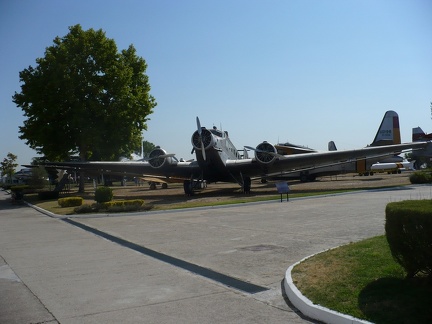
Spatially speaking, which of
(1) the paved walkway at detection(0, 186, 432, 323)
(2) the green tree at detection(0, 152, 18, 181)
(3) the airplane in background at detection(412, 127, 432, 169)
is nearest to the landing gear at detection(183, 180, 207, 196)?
(1) the paved walkway at detection(0, 186, 432, 323)

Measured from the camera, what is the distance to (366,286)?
6324 mm

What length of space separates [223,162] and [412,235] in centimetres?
2746

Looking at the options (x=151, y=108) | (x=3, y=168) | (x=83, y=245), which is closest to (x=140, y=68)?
(x=151, y=108)

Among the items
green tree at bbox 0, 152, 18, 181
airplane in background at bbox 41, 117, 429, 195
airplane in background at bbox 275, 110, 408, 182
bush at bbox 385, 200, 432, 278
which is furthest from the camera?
green tree at bbox 0, 152, 18, 181

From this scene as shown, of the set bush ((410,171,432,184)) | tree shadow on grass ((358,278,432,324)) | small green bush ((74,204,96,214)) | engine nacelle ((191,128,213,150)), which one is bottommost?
tree shadow on grass ((358,278,432,324))

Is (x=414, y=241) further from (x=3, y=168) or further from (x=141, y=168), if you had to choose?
(x=3, y=168)

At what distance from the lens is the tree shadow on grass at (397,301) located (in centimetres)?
515

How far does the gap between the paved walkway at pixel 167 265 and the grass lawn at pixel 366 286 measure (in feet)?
1.78

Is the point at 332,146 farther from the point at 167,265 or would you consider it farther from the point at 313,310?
the point at 313,310

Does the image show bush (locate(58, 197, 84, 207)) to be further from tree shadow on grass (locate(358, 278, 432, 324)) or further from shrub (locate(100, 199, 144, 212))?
tree shadow on grass (locate(358, 278, 432, 324))

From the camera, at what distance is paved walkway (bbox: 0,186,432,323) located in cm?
633

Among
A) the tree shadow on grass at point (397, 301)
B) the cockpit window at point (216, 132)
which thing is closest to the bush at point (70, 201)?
the cockpit window at point (216, 132)

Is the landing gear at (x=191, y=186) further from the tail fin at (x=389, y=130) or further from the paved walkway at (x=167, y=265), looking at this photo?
the tail fin at (x=389, y=130)

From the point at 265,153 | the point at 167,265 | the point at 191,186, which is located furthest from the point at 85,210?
the point at 167,265
